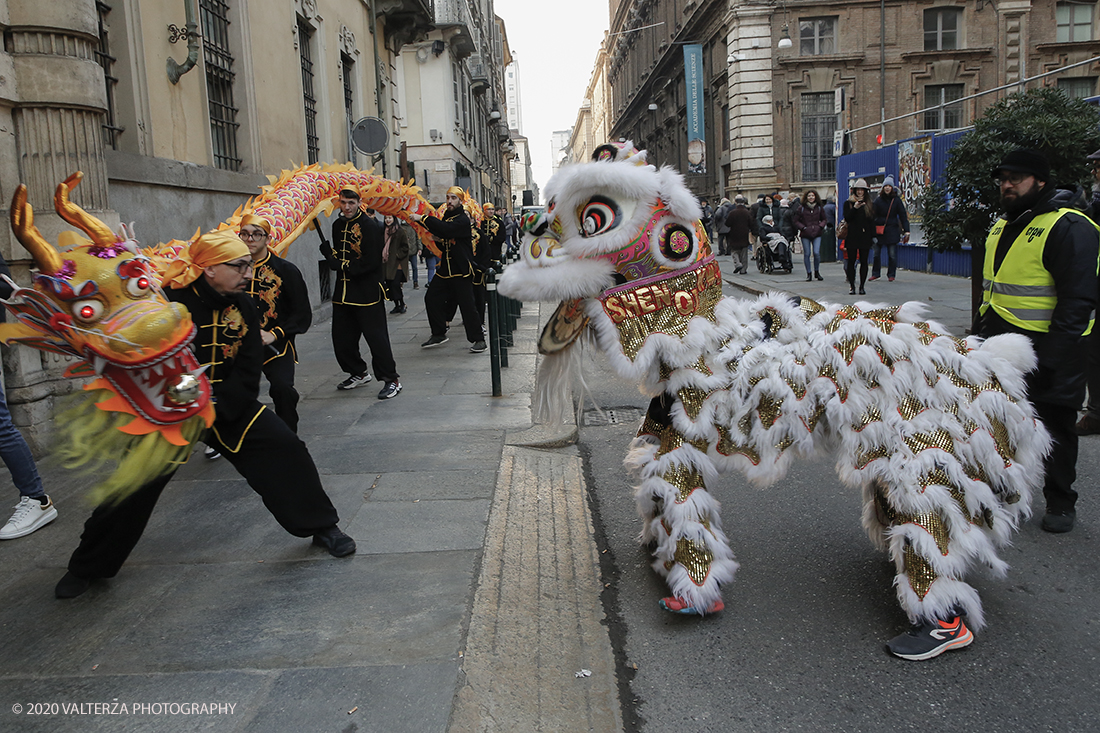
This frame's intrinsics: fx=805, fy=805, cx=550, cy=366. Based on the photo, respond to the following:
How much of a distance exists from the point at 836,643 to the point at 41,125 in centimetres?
625

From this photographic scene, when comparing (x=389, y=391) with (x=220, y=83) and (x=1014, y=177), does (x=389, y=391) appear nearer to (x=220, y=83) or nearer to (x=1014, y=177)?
(x=1014, y=177)

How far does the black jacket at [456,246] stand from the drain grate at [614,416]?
3298 millimetres

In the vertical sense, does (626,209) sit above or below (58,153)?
below

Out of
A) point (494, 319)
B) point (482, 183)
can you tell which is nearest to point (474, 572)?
point (494, 319)

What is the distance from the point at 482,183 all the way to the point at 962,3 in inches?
942

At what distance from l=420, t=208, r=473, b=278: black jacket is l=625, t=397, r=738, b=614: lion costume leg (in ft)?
21.6

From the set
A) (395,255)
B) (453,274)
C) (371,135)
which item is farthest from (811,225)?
(453,274)

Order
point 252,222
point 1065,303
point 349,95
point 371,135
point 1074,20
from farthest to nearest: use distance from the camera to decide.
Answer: point 1074,20 → point 349,95 → point 371,135 → point 252,222 → point 1065,303

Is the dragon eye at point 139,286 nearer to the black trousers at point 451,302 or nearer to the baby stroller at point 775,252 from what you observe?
the black trousers at point 451,302

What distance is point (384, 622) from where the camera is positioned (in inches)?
125

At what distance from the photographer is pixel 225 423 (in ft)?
11.6

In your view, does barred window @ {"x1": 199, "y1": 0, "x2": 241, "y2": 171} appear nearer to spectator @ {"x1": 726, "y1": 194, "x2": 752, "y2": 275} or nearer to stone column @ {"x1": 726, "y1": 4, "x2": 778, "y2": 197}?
spectator @ {"x1": 726, "y1": 194, "x2": 752, "y2": 275}

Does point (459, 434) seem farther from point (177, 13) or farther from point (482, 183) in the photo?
point (482, 183)

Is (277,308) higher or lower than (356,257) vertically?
lower
